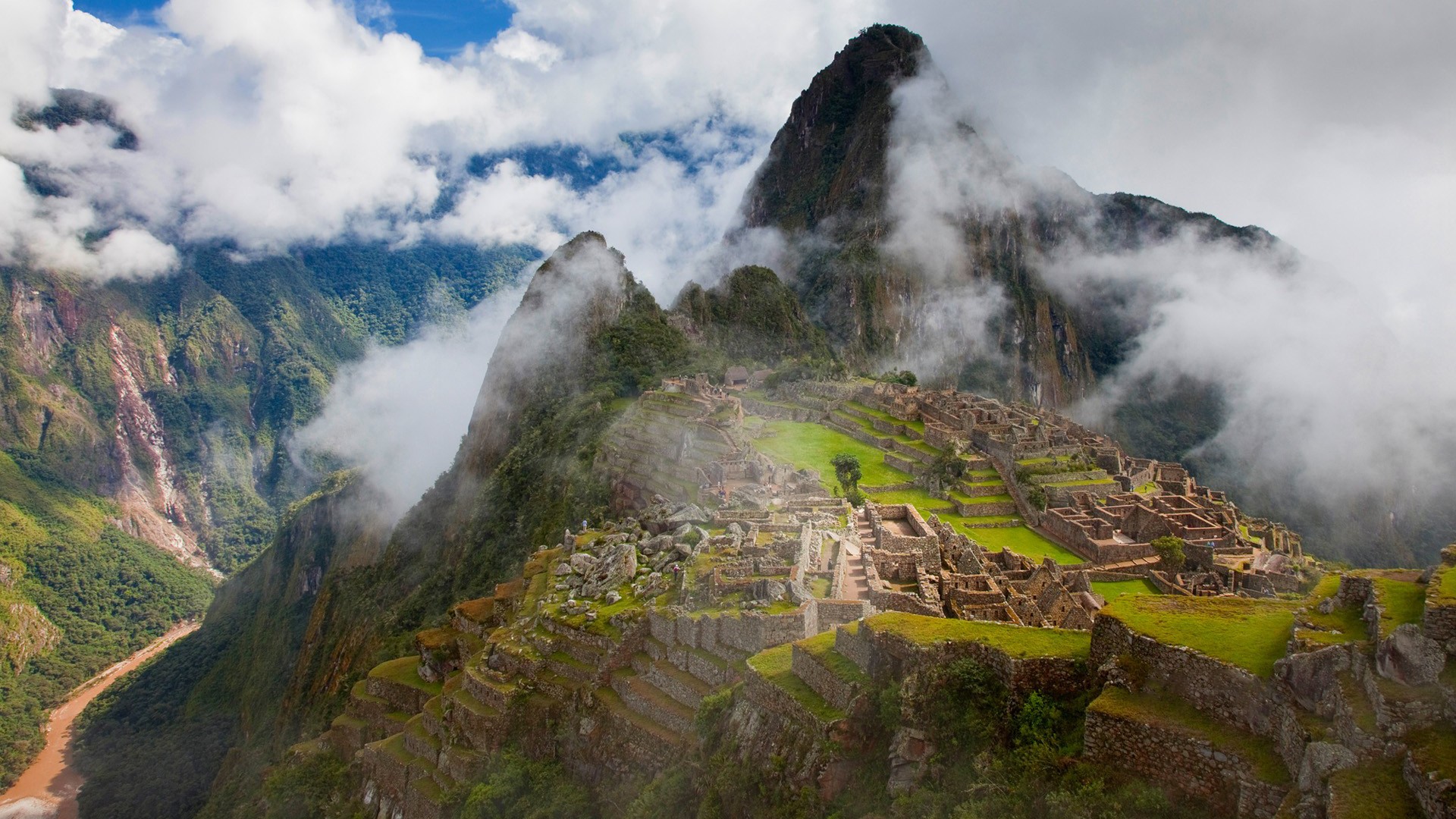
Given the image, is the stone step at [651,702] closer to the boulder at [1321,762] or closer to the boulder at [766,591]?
the boulder at [766,591]

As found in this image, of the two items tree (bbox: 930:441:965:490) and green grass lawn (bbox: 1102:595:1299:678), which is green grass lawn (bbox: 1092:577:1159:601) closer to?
tree (bbox: 930:441:965:490)

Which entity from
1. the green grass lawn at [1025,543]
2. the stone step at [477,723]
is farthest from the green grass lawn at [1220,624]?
the green grass lawn at [1025,543]

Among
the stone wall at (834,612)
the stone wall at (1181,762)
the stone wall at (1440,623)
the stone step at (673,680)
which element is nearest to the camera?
the stone wall at (1440,623)

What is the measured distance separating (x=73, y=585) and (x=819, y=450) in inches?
4727

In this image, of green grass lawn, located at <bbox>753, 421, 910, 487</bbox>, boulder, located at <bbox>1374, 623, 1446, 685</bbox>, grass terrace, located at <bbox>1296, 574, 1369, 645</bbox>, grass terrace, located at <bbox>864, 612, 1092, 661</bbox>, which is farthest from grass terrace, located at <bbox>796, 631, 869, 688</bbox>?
green grass lawn, located at <bbox>753, 421, 910, 487</bbox>

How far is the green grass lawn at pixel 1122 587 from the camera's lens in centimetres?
3575

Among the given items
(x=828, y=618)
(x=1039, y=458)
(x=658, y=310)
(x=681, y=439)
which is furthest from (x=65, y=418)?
(x=828, y=618)

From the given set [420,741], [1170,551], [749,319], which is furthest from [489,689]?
[749,319]

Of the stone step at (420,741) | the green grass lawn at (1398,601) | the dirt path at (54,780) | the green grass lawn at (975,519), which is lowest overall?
the dirt path at (54,780)

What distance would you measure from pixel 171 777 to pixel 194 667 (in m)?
33.1

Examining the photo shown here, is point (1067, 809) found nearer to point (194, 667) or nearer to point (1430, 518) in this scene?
point (194, 667)

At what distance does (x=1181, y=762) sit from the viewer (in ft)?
31.8

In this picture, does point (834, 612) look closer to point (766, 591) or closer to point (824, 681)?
point (766, 591)

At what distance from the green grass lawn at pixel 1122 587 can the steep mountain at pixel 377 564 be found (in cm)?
2830
